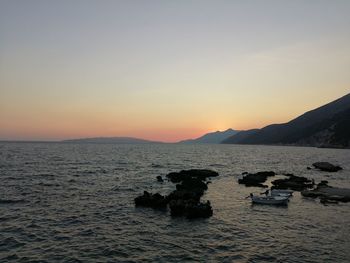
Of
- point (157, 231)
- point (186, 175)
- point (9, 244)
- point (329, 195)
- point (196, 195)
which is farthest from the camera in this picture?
point (186, 175)

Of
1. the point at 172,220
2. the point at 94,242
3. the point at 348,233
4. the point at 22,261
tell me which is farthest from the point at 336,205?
the point at 22,261

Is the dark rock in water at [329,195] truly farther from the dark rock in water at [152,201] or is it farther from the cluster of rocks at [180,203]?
the dark rock in water at [152,201]

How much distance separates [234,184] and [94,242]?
45664mm

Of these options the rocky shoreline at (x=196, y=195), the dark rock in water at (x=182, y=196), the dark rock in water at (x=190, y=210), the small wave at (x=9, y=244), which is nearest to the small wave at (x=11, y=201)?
the rocky shoreline at (x=196, y=195)

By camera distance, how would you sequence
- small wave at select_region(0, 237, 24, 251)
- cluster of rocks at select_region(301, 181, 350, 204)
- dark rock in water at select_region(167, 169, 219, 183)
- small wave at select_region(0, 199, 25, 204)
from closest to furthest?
1. small wave at select_region(0, 237, 24, 251)
2. small wave at select_region(0, 199, 25, 204)
3. cluster of rocks at select_region(301, 181, 350, 204)
4. dark rock in water at select_region(167, 169, 219, 183)

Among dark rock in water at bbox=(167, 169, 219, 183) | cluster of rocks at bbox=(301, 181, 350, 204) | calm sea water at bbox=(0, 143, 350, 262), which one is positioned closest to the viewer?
calm sea water at bbox=(0, 143, 350, 262)

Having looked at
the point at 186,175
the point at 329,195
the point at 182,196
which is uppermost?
the point at 186,175

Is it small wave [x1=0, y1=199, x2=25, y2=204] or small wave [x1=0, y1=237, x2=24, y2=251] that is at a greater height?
small wave [x1=0, y1=199, x2=25, y2=204]

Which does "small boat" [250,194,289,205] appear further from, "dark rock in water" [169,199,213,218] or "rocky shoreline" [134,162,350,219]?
"dark rock in water" [169,199,213,218]

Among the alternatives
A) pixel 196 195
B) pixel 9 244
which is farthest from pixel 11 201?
pixel 196 195

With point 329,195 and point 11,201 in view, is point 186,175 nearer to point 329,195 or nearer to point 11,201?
point 329,195

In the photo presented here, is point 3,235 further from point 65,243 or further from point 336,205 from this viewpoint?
point 336,205

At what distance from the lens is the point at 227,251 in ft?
93.1

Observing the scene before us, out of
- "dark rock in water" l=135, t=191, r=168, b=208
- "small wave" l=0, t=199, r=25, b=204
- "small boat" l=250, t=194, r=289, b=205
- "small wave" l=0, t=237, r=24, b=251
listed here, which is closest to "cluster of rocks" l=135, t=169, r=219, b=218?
"dark rock in water" l=135, t=191, r=168, b=208
